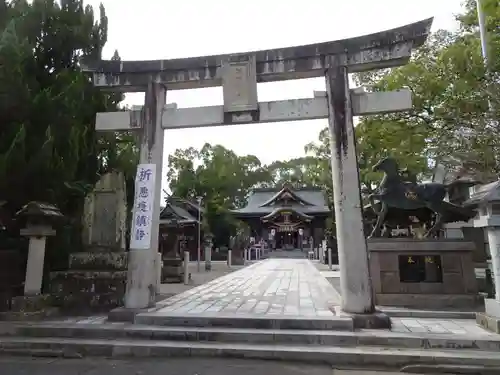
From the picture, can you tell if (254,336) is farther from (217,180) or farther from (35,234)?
(217,180)

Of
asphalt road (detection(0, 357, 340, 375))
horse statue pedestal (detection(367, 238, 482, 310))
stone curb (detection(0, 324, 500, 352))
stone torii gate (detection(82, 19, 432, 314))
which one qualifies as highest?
stone torii gate (detection(82, 19, 432, 314))

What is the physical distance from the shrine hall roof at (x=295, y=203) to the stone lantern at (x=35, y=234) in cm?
3077

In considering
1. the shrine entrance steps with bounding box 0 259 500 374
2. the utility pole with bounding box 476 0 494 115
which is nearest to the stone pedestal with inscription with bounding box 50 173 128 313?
the shrine entrance steps with bounding box 0 259 500 374

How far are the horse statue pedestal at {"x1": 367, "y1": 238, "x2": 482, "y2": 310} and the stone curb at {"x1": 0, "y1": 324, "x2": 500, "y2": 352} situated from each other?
2501 mm

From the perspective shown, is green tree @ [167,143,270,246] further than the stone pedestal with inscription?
Yes

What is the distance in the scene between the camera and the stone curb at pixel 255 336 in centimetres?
551

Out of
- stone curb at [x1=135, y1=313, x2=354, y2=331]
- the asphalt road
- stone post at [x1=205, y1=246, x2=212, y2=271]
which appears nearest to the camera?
the asphalt road

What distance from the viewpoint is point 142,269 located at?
7137mm

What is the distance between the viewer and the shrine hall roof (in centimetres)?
3938

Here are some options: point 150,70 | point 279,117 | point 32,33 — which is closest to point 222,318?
point 279,117

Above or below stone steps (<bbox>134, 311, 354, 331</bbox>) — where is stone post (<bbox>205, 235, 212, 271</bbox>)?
above

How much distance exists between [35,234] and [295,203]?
34.5 metres

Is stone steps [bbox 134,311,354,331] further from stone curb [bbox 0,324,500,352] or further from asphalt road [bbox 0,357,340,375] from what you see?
asphalt road [bbox 0,357,340,375]

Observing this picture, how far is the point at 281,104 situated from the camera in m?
7.37
